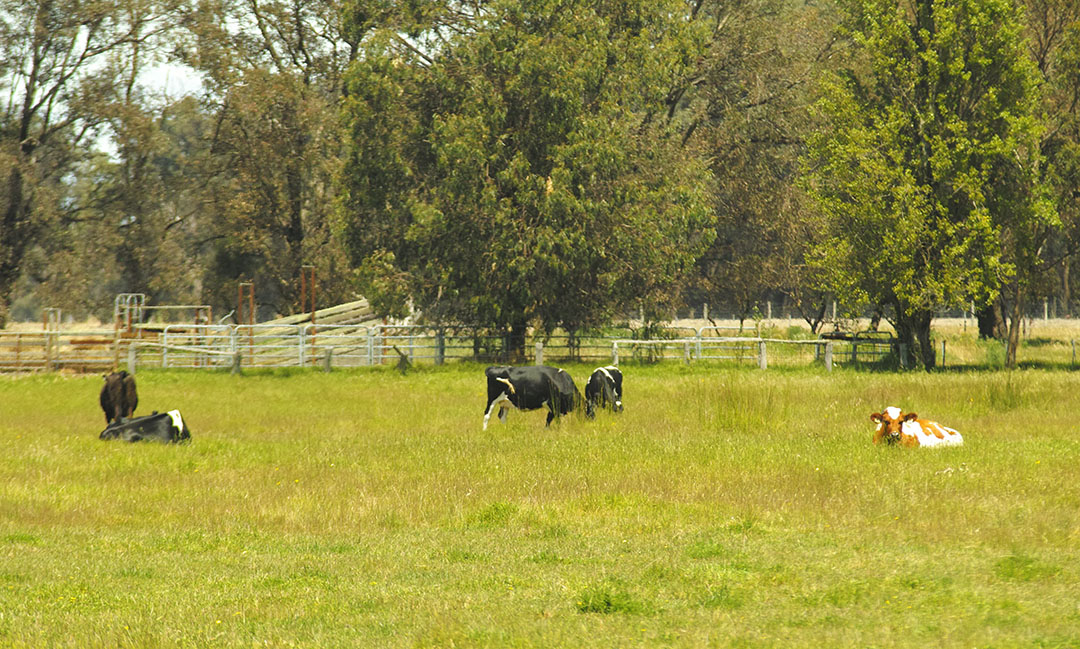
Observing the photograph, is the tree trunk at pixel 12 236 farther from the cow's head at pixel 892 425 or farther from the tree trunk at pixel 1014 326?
the cow's head at pixel 892 425

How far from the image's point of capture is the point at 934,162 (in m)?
34.6

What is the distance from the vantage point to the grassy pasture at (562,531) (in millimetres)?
7793

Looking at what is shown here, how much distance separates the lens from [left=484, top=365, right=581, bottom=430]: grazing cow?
66.1ft

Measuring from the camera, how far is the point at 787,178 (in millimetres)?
49156

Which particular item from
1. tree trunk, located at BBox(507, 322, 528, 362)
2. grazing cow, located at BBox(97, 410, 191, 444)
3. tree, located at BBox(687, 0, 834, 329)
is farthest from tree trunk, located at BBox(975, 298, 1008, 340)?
grazing cow, located at BBox(97, 410, 191, 444)

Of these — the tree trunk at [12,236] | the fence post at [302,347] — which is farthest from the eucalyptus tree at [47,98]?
the fence post at [302,347]

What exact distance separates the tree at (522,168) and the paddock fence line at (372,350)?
999mm

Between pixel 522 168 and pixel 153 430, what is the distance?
61.6 feet

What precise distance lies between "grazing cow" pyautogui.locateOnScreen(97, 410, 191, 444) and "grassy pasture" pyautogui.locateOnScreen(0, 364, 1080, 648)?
2.04ft

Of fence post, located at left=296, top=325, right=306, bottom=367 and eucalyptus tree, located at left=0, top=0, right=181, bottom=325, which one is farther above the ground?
eucalyptus tree, located at left=0, top=0, right=181, bottom=325

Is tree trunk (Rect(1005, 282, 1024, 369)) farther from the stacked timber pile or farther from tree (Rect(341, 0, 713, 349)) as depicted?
the stacked timber pile

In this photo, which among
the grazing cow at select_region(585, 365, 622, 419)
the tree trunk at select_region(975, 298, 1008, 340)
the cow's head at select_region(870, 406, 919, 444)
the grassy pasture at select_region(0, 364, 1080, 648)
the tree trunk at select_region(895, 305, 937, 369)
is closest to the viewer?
the grassy pasture at select_region(0, 364, 1080, 648)

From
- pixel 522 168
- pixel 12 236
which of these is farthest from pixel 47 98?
pixel 522 168

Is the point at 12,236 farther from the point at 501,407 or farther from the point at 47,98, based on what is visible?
the point at 501,407
